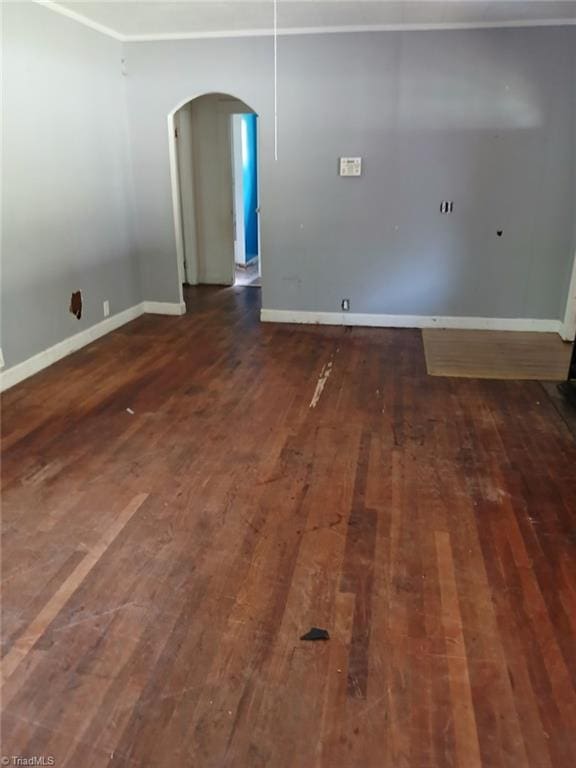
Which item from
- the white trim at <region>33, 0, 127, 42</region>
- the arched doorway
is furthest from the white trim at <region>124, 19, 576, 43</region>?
the arched doorway

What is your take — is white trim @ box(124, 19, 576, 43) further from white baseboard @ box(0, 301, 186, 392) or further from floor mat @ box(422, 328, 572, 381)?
floor mat @ box(422, 328, 572, 381)

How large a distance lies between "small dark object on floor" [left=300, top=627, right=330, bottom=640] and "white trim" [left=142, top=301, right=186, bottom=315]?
4551 mm

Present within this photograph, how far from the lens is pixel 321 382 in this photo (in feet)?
13.3

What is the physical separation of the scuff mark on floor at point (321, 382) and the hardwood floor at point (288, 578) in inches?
Answer: 1.6

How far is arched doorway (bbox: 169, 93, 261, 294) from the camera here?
267 inches

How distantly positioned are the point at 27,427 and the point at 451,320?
12.9 ft

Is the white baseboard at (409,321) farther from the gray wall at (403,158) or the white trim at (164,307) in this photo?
the white trim at (164,307)

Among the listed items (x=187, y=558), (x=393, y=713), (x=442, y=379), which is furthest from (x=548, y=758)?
(x=442, y=379)

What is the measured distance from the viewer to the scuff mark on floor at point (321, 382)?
370 cm

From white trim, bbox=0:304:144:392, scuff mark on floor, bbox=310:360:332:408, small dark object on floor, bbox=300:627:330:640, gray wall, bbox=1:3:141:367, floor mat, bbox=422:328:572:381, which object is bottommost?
small dark object on floor, bbox=300:627:330:640

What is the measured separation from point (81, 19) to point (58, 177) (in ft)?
4.38

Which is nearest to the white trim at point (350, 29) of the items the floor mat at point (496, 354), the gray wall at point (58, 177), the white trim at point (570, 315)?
the gray wall at point (58, 177)

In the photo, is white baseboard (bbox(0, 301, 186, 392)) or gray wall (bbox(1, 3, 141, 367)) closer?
gray wall (bbox(1, 3, 141, 367))

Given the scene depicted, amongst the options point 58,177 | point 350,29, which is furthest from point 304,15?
point 58,177
